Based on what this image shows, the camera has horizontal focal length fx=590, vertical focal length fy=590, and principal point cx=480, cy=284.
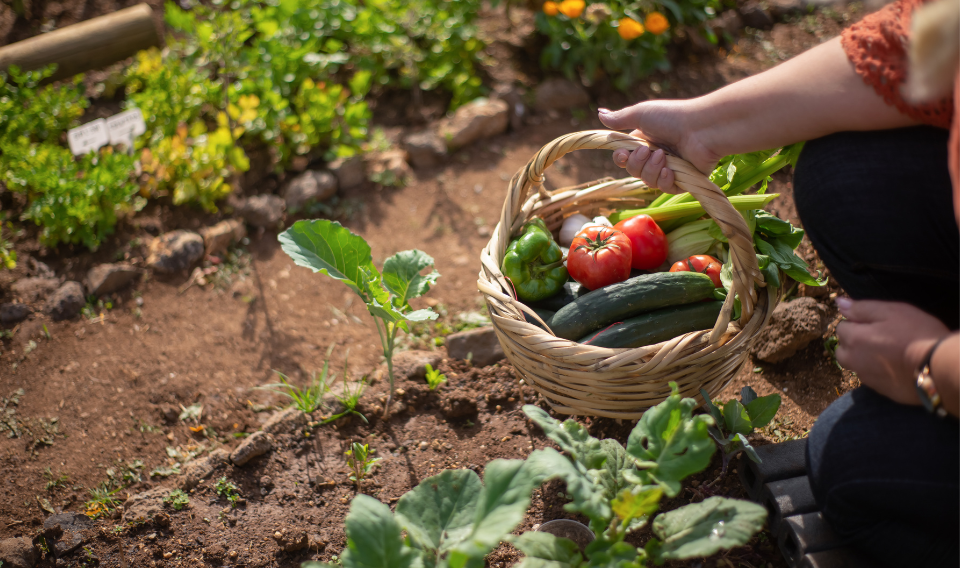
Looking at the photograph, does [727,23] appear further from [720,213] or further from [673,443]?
[673,443]

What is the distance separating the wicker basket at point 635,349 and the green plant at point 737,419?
11 cm

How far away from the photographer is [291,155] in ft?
11.6

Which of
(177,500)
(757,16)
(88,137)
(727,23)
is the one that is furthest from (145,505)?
(757,16)

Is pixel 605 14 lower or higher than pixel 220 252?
higher

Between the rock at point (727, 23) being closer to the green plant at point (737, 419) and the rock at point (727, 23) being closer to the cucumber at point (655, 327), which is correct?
the cucumber at point (655, 327)

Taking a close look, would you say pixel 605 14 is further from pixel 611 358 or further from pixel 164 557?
pixel 164 557

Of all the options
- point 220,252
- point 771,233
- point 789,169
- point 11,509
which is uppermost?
point 771,233

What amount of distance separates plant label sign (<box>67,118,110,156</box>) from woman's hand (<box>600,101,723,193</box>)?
111 inches

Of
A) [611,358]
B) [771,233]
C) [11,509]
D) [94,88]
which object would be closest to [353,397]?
[611,358]

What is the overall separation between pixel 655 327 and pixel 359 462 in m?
1.11

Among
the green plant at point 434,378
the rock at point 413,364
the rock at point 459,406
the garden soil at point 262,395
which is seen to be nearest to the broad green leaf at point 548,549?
the garden soil at point 262,395

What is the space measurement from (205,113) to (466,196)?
1.80 meters

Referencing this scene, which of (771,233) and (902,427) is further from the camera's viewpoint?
(771,233)

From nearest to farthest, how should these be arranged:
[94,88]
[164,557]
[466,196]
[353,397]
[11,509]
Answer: [164,557] < [11,509] < [353,397] < [466,196] < [94,88]
